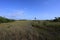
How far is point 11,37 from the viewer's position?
8.38 meters

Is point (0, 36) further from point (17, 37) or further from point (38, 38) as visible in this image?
point (38, 38)

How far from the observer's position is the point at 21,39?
26.5 ft

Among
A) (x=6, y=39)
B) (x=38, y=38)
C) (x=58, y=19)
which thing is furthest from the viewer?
(x=58, y=19)

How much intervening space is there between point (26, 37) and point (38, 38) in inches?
29.8

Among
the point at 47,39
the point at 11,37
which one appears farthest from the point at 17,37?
the point at 47,39

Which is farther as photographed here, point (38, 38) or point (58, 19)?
point (58, 19)

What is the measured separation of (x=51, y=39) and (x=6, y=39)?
282 cm

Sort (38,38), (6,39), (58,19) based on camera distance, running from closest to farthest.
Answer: (6,39) → (38,38) → (58,19)

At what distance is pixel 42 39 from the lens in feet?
28.1

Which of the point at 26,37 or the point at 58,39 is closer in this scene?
the point at 26,37

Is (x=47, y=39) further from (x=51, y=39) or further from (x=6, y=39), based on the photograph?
(x=6, y=39)

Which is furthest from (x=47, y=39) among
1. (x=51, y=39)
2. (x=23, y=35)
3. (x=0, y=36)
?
(x=0, y=36)

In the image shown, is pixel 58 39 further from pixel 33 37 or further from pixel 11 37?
pixel 11 37

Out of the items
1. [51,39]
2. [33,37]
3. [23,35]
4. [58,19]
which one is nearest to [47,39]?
[51,39]
